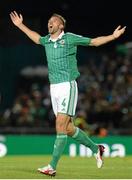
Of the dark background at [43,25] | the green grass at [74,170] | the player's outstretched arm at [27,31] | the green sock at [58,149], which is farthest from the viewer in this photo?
the dark background at [43,25]

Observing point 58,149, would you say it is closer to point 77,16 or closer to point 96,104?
point 96,104

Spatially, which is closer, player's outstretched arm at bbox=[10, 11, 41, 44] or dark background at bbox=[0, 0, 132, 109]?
player's outstretched arm at bbox=[10, 11, 41, 44]

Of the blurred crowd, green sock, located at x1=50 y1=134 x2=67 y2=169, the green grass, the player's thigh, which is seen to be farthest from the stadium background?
green sock, located at x1=50 y1=134 x2=67 y2=169

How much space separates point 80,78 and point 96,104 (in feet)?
6.19

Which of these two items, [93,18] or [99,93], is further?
[93,18]

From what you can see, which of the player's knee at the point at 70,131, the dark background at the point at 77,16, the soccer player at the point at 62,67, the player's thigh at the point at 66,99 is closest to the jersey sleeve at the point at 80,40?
the soccer player at the point at 62,67

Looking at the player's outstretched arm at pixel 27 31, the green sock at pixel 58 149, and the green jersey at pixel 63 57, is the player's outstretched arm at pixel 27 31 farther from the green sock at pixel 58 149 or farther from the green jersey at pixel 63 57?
the green sock at pixel 58 149

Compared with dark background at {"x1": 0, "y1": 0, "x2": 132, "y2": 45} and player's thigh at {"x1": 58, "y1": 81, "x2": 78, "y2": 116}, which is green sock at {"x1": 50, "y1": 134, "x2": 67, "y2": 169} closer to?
player's thigh at {"x1": 58, "y1": 81, "x2": 78, "y2": 116}

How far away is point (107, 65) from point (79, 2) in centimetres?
351

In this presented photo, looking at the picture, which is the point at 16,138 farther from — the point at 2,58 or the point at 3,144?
the point at 2,58

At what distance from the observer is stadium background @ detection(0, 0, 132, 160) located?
2445cm

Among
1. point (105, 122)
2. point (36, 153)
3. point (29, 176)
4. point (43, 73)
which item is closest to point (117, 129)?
point (105, 122)

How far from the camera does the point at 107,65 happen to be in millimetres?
27391

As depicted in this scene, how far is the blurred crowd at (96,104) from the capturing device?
24.6 meters
